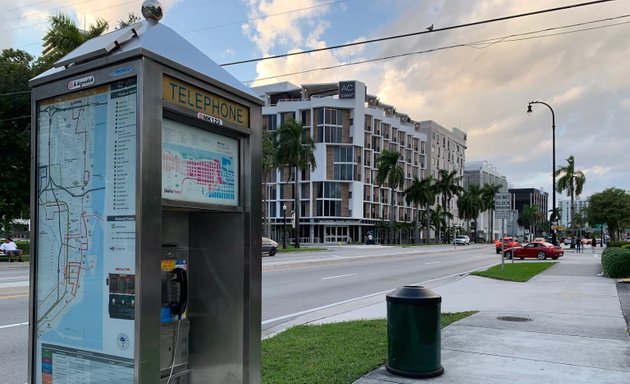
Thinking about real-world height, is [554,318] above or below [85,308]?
below

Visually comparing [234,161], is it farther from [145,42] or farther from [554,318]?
[554,318]

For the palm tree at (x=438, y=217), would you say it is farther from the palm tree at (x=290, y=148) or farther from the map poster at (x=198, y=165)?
the map poster at (x=198, y=165)

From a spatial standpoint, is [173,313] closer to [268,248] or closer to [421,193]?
[268,248]

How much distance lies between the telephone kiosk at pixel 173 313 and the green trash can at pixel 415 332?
3.04 m

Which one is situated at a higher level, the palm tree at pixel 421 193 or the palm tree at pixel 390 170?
the palm tree at pixel 390 170

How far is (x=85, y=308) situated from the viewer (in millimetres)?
2854

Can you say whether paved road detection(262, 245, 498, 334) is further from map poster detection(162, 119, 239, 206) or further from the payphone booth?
map poster detection(162, 119, 239, 206)

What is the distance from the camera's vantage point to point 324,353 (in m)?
6.81

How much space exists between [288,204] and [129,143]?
7589cm

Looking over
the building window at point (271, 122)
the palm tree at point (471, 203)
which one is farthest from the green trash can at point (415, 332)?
the palm tree at point (471, 203)

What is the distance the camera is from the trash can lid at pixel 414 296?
5.77 meters

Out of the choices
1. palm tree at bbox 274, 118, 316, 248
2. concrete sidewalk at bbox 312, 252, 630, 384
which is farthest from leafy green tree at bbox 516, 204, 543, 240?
concrete sidewalk at bbox 312, 252, 630, 384

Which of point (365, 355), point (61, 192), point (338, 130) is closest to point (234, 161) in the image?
point (61, 192)

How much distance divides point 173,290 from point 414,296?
3.32m
